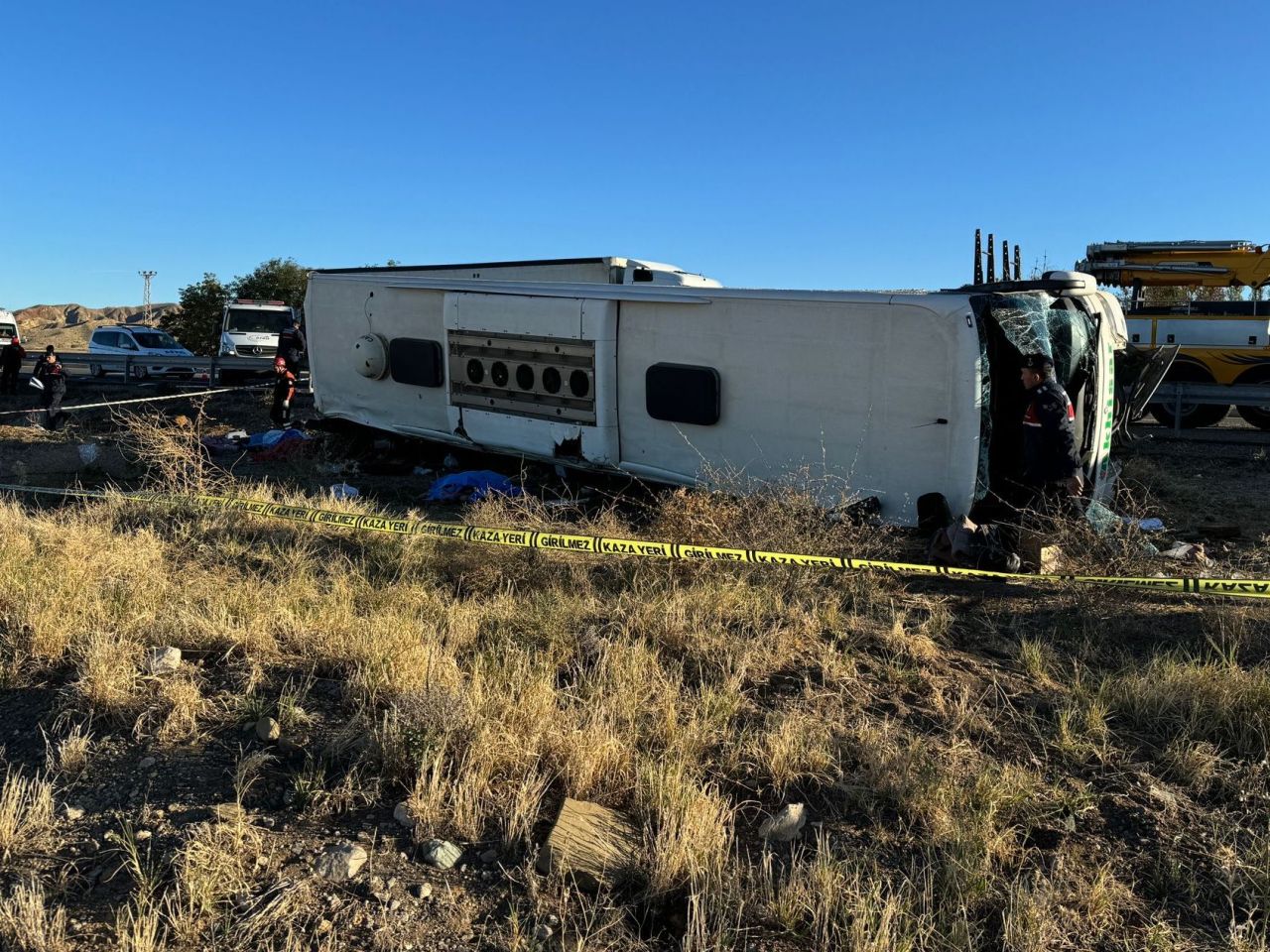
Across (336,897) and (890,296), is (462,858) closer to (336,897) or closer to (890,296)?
(336,897)

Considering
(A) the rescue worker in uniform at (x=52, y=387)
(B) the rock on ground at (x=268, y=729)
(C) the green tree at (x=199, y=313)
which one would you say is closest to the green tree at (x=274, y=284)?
(C) the green tree at (x=199, y=313)

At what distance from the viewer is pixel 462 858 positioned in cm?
271

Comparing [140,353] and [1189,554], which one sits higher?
[140,353]

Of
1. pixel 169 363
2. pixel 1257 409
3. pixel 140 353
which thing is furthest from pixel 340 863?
pixel 140 353

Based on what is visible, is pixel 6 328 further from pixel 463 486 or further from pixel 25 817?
pixel 25 817

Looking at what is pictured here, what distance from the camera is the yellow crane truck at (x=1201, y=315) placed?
15.0 m

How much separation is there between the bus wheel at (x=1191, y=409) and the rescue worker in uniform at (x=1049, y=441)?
30.6ft

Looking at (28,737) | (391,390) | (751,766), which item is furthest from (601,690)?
(391,390)

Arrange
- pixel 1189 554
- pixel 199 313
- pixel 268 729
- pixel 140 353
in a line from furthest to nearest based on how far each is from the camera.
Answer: pixel 199 313
pixel 140 353
pixel 1189 554
pixel 268 729

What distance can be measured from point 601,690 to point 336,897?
1431 mm

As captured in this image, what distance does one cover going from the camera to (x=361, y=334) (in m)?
10.7

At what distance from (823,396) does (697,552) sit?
2189 mm

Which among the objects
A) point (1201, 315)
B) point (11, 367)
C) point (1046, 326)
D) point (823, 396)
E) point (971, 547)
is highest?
point (1201, 315)

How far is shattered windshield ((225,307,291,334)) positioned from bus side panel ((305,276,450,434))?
38.1ft
